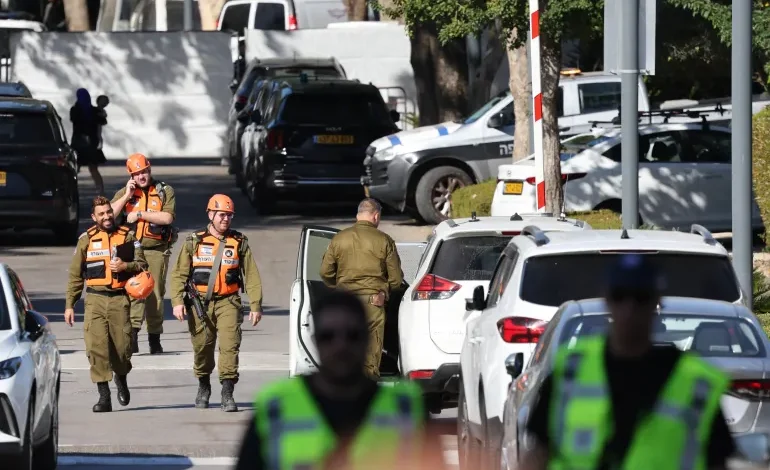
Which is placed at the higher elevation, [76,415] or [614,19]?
[614,19]

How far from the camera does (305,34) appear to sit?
37094 mm

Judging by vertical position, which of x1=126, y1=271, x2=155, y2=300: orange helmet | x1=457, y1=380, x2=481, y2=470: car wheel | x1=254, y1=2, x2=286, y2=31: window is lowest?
x1=457, y1=380, x2=481, y2=470: car wheel

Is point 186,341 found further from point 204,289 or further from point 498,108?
point 498,108

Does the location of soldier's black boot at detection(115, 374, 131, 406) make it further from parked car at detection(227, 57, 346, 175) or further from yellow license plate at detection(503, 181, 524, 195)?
parked car at detection(227, 57, 346, 175)

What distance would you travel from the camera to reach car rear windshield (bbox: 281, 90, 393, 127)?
25.2m

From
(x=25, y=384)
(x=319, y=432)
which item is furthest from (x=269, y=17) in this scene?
(x=319, y=432)

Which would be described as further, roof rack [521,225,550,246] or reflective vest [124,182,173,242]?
reflective vest [124,182,173,242]

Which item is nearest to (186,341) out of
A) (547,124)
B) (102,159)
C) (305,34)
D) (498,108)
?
(547,124)

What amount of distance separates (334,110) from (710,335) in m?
17.7

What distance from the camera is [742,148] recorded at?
1294cm

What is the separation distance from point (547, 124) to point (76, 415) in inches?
328

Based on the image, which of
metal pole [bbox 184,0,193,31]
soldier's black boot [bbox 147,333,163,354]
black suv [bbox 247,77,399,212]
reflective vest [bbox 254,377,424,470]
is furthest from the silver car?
metal pole [bbox 184,0,193,31]

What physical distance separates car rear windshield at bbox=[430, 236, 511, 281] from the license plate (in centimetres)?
1362

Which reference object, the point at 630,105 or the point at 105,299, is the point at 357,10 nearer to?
the point at 630,105
